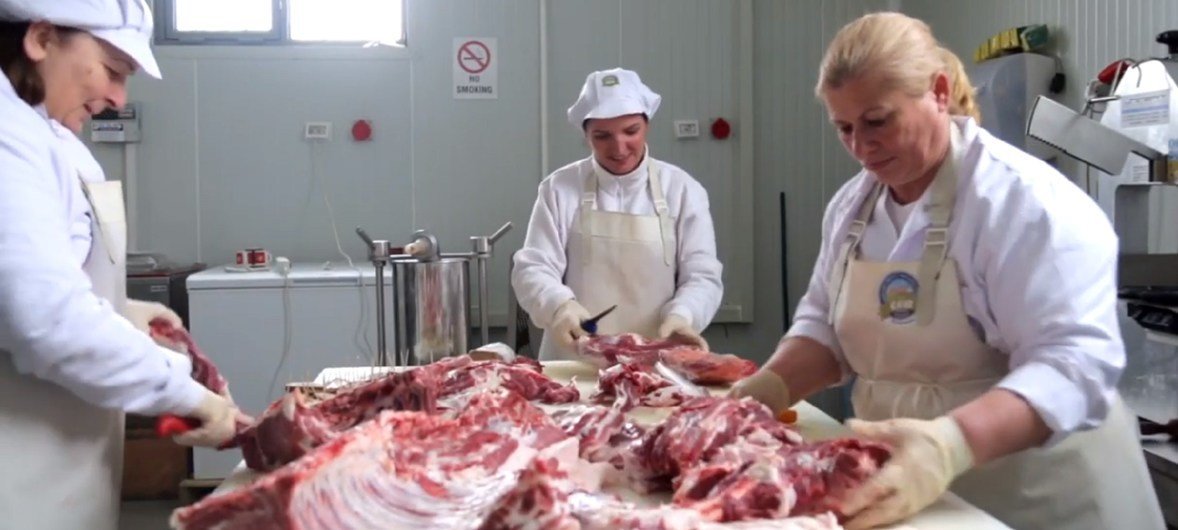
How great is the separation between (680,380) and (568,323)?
0.88 metres

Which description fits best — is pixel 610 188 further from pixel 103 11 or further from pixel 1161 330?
pixel 103 11

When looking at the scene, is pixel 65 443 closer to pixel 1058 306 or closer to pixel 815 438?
pixel 815 438

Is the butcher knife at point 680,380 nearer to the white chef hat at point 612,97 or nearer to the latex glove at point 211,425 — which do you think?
the latex glove at point 211,425

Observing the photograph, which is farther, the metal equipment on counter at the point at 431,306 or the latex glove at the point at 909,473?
the metal equipment on counter at the point at 431,306

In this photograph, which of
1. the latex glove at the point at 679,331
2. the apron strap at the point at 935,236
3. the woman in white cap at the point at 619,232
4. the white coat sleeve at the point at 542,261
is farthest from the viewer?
the woman in white cap at the point at 619,232

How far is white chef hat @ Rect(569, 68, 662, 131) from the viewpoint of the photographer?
395cm

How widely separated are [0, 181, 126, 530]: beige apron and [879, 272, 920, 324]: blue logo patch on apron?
1.54 m

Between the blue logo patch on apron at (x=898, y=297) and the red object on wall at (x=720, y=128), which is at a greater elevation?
the red object on wall at (x=720, y=128)

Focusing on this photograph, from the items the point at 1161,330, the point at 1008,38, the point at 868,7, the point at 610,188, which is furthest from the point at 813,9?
the point at 1161,330

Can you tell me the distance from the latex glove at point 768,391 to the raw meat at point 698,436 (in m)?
0.36

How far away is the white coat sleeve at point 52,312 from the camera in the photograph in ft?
5.74

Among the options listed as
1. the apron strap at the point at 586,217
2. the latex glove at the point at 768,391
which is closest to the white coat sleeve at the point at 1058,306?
the latex glove at the point at 768,391

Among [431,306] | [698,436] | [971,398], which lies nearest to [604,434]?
[698,436]

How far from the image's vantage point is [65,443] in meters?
2.00
